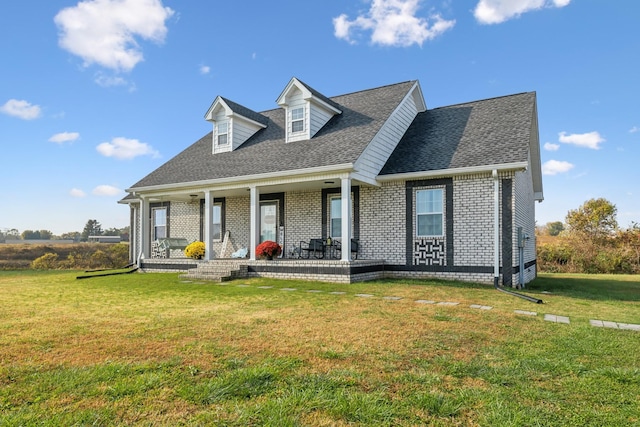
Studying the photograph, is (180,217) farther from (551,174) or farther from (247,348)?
(551,174)

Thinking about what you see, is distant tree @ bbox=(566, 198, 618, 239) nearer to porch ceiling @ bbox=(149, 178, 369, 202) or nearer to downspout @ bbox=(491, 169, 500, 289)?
downspout @ bbox=(491, 169, 500, 289)

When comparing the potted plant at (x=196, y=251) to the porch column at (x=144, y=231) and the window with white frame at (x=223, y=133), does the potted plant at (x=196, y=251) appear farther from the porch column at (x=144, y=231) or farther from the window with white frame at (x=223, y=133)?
the window with white frame at (x=223, y=133)

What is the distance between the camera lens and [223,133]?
16.8m

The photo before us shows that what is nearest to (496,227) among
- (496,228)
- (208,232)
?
(496,228)

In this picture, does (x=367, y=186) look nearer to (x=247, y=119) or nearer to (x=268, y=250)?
(x=268, y=250)

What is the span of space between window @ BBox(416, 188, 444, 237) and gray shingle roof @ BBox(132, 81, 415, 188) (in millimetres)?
2506

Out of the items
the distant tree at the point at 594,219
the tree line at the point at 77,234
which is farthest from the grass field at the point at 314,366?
the tree line at the point at 77,234

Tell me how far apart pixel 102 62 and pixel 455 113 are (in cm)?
1244

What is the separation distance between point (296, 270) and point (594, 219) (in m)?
21.8

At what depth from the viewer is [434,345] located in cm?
470

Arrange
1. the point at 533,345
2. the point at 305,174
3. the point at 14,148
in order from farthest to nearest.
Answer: the point at 14,148, the point at 305,174, the point at 533,345

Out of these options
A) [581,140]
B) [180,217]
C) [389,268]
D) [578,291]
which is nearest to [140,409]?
[389,268]

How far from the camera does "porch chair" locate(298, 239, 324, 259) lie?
539 inches

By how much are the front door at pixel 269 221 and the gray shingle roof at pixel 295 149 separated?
2090 mm
